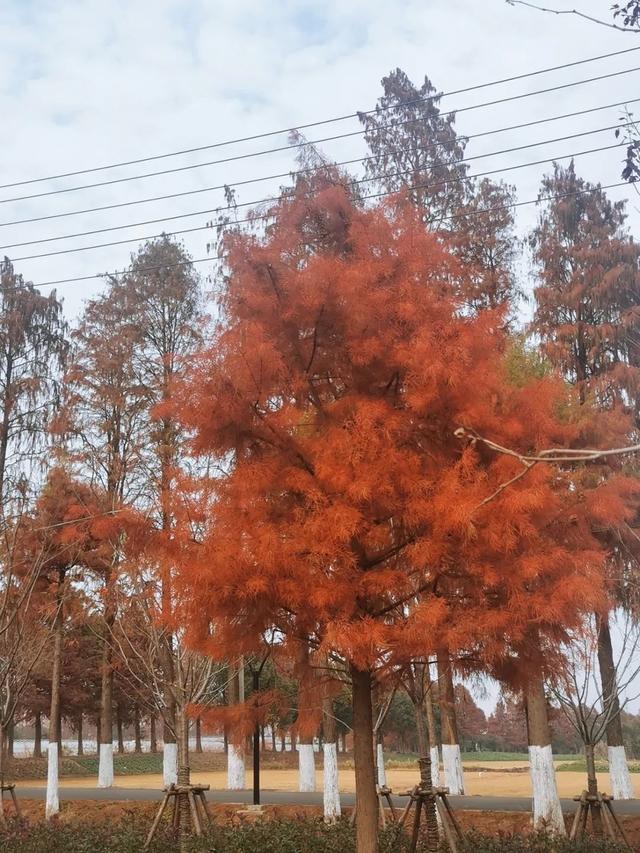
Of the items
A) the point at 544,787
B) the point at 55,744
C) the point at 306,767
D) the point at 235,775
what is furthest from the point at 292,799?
the point at 544,787

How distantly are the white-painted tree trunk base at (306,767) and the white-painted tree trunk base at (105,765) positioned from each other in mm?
6165

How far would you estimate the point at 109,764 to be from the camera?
90.0ft

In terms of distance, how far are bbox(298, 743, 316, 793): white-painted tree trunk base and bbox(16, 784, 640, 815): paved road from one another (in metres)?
0.39

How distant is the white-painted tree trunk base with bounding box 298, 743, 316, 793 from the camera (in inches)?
940

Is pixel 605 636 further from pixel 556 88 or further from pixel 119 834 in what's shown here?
pixel 556 88

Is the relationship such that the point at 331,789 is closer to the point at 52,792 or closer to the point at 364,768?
the point at 52,792

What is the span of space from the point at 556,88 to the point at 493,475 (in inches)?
210

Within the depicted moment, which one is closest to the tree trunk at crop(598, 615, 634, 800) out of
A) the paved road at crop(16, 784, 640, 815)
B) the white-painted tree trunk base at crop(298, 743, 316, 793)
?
the paved road at crop(16, 784, 640, 815)

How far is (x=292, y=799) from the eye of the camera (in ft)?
71.6

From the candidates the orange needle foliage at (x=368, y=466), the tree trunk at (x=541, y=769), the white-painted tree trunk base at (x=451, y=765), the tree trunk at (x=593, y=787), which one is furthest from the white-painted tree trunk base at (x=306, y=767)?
the orange needle foliage at (x=368, y=466)

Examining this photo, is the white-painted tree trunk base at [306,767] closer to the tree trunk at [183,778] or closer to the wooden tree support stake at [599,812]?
the tree trunk at [183,778]

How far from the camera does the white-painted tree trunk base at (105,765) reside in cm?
2695

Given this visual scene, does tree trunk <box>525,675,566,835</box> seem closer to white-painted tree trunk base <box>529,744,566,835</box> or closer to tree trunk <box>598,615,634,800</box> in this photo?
white-painted tree trunk base <box>529,744,566,835</box>

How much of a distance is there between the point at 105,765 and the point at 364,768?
20083 mm
